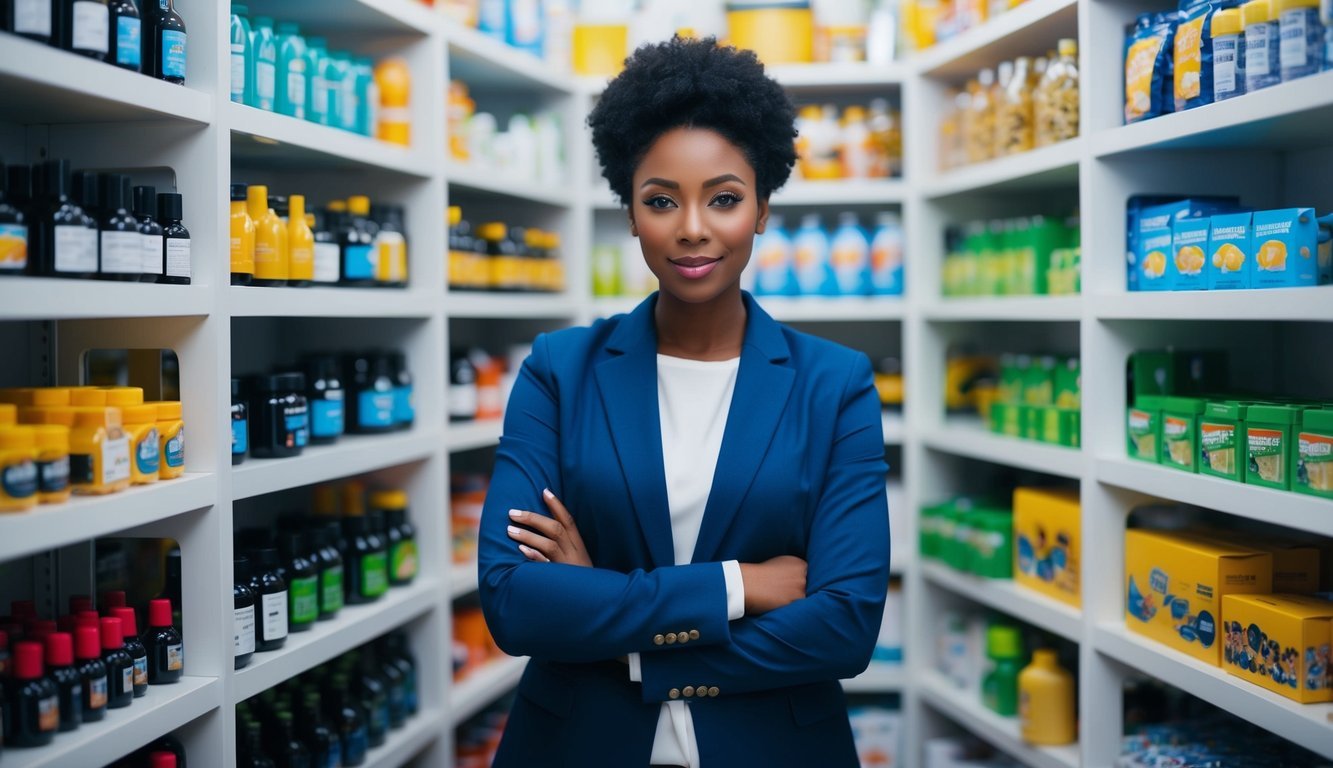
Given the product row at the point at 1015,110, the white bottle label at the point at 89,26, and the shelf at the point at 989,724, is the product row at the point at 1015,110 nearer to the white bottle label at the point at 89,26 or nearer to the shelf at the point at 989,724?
the shelf at the point at 989,724

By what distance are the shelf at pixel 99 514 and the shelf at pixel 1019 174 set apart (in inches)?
85.2

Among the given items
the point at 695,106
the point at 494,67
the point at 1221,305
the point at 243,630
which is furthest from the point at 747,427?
the point at 494,67

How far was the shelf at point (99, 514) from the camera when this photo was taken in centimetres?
172

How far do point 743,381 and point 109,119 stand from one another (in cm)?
134

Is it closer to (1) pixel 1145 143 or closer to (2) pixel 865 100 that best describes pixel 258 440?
(1) pixel 1145 143

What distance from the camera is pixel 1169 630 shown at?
2527 millimetres

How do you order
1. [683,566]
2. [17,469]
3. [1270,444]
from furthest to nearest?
1. [1270,444]
2. [683,566]
3. [17,469]

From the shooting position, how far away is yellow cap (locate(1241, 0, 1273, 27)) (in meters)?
2.12

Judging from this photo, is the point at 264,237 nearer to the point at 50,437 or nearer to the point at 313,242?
the point at 313,242

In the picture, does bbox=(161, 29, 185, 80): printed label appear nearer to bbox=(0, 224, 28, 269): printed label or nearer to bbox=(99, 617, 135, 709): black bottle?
bbox=(0, 224, 28, 269): printed label

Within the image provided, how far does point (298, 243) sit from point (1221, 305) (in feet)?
6.57

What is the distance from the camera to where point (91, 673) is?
1.94 m

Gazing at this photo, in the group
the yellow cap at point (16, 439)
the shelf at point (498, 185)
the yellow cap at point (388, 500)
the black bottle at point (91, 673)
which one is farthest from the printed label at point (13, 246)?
the shelf at point (498, 185)

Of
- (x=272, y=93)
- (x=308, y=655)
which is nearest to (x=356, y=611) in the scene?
(x=308, y=655)
